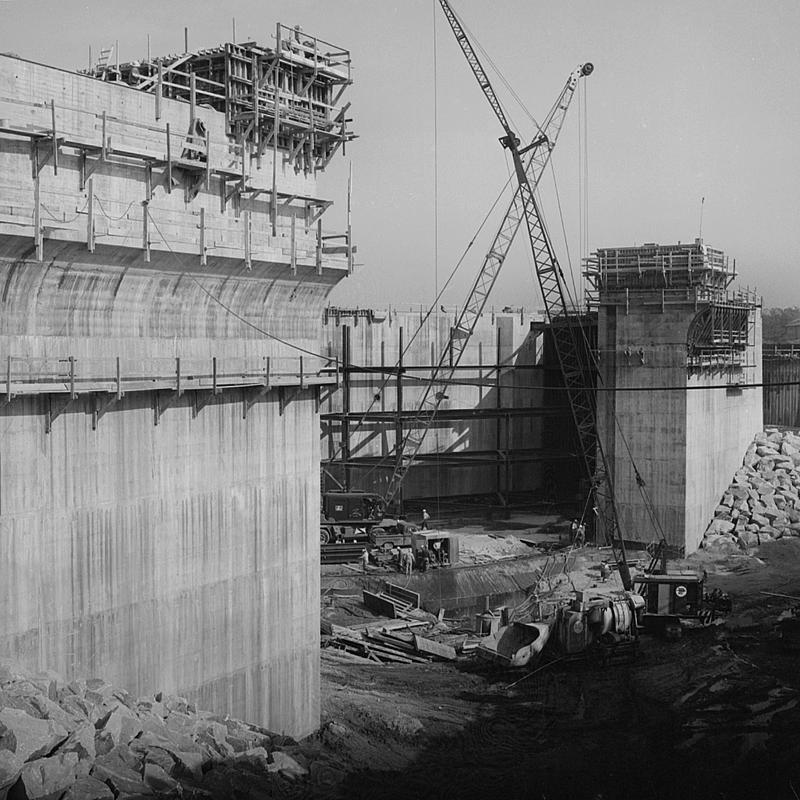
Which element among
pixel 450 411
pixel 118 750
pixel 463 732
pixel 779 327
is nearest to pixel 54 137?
pixel 118 750

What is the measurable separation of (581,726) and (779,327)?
14144 cm

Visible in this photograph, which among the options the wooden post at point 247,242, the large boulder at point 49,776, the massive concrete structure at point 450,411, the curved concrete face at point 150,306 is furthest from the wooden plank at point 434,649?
the massive concrete structure at point 450,411

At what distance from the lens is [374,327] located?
202 feet

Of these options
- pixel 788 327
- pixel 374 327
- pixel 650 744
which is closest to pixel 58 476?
pixel 650 744

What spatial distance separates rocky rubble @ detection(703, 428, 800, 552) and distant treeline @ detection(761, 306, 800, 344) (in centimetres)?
5562

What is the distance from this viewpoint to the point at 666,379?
52.2 meters

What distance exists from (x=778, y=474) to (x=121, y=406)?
1678 inches

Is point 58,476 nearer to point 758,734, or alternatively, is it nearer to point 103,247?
point 103,247

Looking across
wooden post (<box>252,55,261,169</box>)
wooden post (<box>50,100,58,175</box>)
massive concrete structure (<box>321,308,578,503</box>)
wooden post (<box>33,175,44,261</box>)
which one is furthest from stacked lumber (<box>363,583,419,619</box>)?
wooden post (<box>33,175,44,261</box>)

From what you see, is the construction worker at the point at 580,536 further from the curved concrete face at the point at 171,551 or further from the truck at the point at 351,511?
the curved concrete face at the point at 171,551

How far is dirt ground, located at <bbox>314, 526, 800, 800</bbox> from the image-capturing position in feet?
85.7

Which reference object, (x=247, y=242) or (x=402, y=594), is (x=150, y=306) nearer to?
(x=247, y=242)

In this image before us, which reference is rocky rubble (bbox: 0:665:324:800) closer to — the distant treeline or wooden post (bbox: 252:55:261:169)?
wooden post (bbox: 252:55:261:169)

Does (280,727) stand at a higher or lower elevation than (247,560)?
lower
